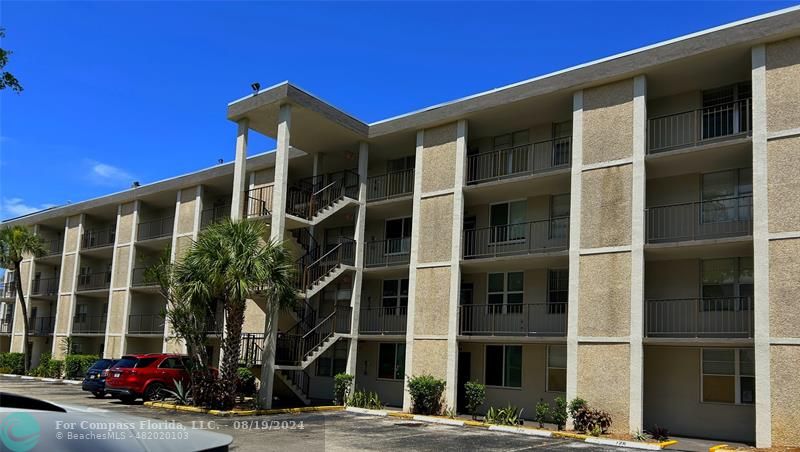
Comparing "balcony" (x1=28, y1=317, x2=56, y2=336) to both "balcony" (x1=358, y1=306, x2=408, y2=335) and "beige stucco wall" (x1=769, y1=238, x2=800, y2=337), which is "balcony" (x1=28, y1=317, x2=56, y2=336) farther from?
"beige stucco wall" (x1=769, y1=238, x2=800, y2=337)

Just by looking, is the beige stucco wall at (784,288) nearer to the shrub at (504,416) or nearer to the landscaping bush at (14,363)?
the shrub at (504,416)

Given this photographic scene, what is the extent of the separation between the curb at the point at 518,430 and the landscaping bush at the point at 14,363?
25.1 meters

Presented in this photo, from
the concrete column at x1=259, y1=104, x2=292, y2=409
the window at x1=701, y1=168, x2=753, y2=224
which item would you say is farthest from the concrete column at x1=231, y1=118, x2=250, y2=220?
the window at x1=701, y1=168, x2=753, y2=224

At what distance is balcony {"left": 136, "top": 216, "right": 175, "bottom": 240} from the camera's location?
3509 centimetres

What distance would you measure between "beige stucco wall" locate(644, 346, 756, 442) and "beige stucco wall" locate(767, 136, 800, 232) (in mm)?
4433

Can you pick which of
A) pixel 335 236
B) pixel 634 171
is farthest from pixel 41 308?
pixel 634 171

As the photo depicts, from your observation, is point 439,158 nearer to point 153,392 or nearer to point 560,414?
point 560,414

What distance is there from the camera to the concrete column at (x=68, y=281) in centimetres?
3778

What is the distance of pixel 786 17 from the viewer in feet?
54.3

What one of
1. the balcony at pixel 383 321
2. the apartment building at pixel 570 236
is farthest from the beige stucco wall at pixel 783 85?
the balcony at pixel 383 321

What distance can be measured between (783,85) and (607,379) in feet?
28.9

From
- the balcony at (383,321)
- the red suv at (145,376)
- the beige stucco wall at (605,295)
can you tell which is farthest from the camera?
the balcony at (383,321)

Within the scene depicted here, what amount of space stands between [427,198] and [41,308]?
31115mm

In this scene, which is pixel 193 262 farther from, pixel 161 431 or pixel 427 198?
pixel 161 431
